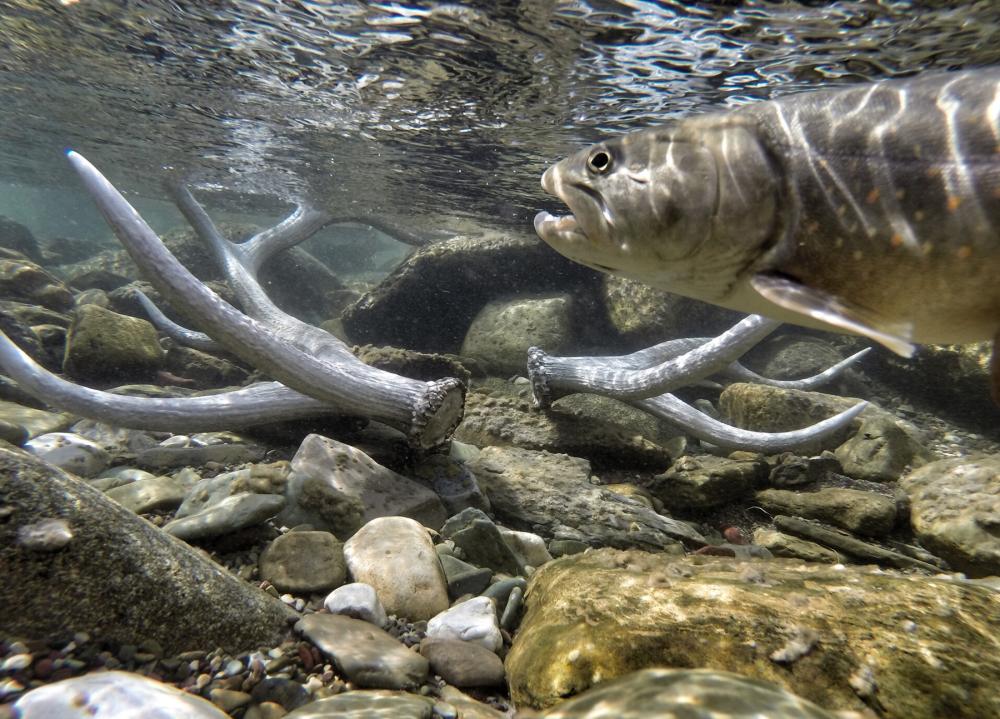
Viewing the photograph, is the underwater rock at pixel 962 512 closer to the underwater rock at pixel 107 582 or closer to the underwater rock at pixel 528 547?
the underwater rock at pixel 528 547

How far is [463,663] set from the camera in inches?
99.3

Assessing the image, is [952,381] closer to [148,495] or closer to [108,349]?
[148,495]

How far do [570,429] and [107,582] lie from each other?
4.81 meters

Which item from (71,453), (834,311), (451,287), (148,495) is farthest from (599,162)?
(451,287)

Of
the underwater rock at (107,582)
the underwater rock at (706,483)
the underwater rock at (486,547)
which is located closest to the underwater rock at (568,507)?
the underwater rock at (706,483)

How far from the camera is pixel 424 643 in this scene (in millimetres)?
2670

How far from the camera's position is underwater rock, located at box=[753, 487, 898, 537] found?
4.49 meters

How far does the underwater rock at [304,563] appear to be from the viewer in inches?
118

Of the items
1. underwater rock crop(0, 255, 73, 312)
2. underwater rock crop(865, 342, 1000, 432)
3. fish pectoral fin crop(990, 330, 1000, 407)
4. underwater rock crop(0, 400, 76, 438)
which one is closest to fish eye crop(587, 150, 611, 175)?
fish pectoral fin crop(990, 330, 1000, 407)

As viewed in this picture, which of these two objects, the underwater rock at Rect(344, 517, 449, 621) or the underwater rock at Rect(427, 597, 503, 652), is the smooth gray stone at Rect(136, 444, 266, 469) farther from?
the underwater rock at Rect(427, 597, 503, 652)

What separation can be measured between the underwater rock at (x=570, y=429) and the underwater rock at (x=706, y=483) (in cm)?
67

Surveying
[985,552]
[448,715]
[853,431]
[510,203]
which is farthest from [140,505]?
[510,203]

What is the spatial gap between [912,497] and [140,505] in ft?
21.4

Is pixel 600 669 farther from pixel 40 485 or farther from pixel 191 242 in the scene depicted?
pixel 191 242
